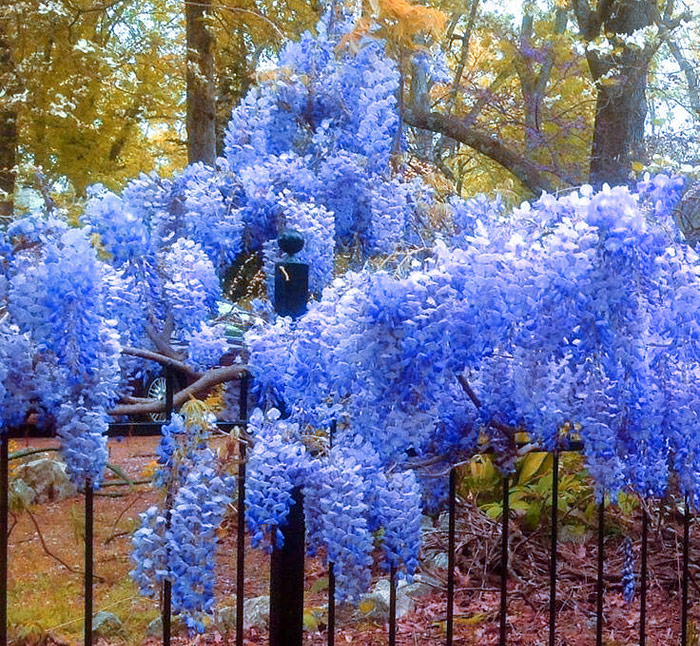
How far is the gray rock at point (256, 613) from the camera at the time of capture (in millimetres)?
3795

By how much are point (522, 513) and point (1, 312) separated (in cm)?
342

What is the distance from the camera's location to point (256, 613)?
387 cm

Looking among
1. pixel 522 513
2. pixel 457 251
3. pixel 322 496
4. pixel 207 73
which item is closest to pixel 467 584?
pixel 522 513

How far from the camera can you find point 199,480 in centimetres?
164

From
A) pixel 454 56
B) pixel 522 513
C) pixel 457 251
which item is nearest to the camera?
pixel 457 251

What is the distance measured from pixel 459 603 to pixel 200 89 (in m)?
5.11

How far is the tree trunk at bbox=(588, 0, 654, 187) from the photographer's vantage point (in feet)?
22.1

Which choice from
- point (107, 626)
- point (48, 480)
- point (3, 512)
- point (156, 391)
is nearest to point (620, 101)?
point (156, 391)

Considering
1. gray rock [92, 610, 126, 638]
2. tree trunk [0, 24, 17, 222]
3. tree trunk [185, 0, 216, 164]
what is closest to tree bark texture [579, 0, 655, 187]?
tree trunk [185, 0, 216, 164]

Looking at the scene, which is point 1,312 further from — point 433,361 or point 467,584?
point 467,584

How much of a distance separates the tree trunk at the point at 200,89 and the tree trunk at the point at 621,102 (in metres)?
3.22

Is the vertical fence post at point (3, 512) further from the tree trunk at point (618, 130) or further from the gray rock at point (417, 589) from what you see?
the tree trunk at point (618, 130)

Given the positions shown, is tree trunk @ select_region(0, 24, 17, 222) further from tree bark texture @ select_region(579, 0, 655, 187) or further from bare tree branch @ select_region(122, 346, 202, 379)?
bare tree branch @ select_region(122, 346, 202, 379)

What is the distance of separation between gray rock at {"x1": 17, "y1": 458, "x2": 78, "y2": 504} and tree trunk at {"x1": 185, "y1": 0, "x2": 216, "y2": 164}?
274cm
